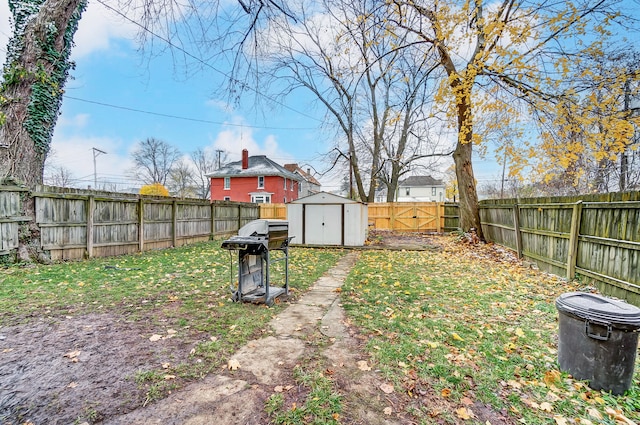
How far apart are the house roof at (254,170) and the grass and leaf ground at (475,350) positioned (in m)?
26.0

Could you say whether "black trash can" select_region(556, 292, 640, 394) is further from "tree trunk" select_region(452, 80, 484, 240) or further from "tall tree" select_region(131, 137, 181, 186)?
"tall tree" select_region(131, 137, 181, 186)

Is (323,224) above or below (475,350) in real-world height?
above

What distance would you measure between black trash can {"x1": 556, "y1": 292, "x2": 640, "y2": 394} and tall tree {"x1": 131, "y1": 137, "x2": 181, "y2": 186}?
152 feet

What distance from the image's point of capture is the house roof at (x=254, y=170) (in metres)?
30.6

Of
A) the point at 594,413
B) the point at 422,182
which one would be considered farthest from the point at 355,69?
the point at 422,182

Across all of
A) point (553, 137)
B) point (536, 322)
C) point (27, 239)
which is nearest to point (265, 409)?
point (536, 322)

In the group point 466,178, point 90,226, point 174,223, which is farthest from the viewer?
point 466,178

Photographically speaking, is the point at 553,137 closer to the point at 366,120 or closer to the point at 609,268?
the point at 609,268

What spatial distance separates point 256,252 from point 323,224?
25.4 feet

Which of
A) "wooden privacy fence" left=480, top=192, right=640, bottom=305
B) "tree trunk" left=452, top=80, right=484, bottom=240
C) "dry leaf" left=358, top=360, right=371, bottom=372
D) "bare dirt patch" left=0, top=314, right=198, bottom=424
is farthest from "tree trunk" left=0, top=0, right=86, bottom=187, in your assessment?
"tree trunk" left=452, top=80, right=484, bottom=240

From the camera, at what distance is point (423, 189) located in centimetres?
5366

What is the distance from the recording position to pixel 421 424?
1.93 metres

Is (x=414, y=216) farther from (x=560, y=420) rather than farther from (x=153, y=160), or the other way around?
(x=153, y=160)

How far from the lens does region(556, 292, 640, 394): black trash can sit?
229cm
